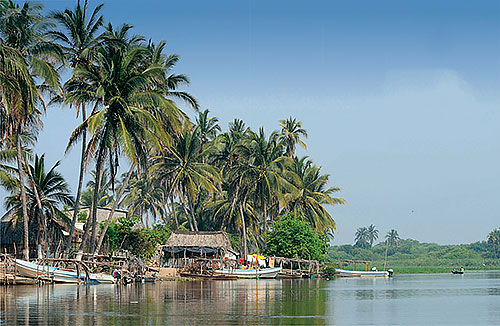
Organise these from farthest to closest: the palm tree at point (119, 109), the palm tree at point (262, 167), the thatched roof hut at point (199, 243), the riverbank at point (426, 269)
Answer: the riverbank at point (426, 269), the palm tree at point (262, 167), the thatched roof hut at point (199, 243), the palm tree at point (119, 109)

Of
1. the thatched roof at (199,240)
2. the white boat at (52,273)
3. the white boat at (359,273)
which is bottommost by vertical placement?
the white boat at (359,273)

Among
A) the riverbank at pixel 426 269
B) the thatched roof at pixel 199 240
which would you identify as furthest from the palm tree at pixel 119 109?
the riverbank at pixel 426 269

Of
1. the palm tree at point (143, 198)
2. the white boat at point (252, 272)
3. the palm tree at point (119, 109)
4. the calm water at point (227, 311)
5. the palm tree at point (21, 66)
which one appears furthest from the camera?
the palm tree at point (143, 198)

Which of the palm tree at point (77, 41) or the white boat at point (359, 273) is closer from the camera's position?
the palm tree at point (77, 41)

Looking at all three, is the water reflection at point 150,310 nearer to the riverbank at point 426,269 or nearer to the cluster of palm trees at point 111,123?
the cluster of palm trees at point 111,123

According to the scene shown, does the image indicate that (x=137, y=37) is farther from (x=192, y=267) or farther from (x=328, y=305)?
(x=328, y=305)

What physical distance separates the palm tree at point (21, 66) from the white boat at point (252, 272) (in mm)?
15931

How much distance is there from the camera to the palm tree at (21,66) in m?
28.0

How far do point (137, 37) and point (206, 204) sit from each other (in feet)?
70.1

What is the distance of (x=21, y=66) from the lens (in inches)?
1125

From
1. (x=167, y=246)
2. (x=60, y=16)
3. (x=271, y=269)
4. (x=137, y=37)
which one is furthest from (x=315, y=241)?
(x=60, y=16)

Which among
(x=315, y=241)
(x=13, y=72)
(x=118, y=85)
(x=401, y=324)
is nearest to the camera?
(x=401, y=324)

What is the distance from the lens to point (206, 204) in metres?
57.2

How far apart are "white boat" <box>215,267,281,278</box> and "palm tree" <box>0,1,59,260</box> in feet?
52.3
